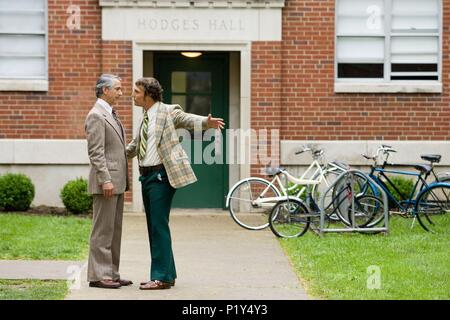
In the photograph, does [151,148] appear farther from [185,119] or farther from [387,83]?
[387,83]

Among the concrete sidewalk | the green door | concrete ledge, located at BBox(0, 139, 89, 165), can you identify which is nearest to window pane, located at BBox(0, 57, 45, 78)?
concrete ledge, located at BBox(0, 139, 89, 165)

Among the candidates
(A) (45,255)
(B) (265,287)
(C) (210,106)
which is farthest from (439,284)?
(C) (210,106)

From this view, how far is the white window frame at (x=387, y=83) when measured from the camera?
1634cm

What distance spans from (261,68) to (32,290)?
25.7 feet

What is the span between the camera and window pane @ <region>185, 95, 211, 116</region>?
17094 millimetres

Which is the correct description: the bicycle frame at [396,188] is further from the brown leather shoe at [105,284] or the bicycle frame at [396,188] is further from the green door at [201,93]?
the brown leather shoe at [105,284]

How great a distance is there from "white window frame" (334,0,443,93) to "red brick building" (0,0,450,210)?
0.02 metres

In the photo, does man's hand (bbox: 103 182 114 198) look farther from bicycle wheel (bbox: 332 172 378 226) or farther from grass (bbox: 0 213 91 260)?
bicycle wheel (bbox: 332 172 378 226)

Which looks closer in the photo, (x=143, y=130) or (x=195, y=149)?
(x=143, y=130)

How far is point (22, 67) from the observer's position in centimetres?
1647

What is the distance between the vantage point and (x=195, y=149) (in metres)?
16.8

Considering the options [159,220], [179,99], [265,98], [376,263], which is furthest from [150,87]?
→ [179,99]

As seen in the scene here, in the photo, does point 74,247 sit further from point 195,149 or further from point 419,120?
point 419,120

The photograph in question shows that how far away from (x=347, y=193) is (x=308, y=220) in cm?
66
